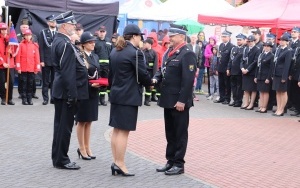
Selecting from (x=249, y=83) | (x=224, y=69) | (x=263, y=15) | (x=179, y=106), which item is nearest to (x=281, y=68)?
(x=249, y=83)

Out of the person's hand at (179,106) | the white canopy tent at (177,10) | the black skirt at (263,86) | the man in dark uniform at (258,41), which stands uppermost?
the white canopy tent at (177,10)

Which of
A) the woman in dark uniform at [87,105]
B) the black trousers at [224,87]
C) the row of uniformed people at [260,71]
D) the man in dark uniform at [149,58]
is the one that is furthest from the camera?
the black trousers at [224,87]

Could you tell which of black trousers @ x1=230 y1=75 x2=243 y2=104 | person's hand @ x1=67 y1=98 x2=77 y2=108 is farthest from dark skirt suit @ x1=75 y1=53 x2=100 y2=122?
black trousers @ x1=230 y1=75 x2=243 y2=104

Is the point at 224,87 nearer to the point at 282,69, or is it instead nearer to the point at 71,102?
the point at 282,69

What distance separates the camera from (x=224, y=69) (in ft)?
62.0

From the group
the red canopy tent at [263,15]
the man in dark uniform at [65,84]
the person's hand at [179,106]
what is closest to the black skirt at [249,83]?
the red canopy tent at [263,15]

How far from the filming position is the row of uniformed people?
1667cm

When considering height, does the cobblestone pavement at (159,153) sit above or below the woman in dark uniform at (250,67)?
below

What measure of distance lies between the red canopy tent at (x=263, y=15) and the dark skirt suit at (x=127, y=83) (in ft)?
36.4

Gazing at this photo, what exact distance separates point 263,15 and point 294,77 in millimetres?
3579

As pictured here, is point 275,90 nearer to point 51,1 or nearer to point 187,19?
point 51,1

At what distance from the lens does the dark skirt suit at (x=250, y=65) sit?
693 inches

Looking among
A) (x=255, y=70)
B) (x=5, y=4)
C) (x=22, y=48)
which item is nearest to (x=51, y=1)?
(x=5, y=4)

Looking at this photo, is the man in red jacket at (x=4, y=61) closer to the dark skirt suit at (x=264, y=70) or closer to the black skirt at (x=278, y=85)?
the dark skirt suit at (x=264, y=70)
